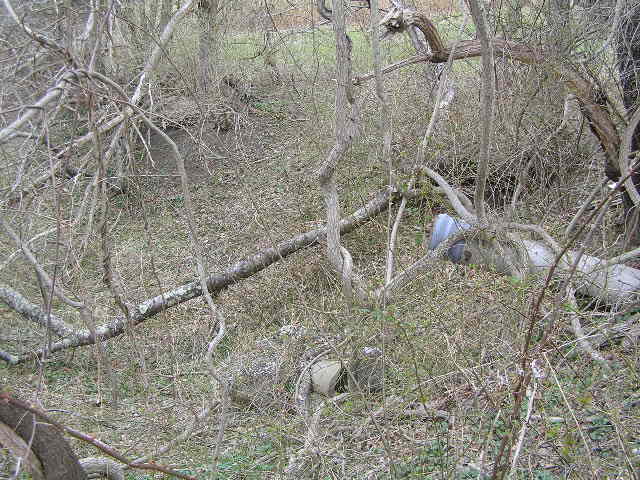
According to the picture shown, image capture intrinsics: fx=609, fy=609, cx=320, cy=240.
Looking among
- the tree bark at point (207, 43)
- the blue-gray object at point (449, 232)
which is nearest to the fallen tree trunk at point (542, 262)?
the blue-gray object at point (449, 232)

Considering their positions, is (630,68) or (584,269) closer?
(584,269)

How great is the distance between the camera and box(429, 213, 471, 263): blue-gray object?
5.64 meters

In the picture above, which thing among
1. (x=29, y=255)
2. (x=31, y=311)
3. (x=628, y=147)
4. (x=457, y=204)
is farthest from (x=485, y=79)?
(x=31, y=311)

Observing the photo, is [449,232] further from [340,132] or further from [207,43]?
[207,43]

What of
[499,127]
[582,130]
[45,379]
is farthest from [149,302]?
[582,130]

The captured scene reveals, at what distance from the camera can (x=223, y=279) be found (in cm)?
659

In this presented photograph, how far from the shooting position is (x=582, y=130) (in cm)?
631

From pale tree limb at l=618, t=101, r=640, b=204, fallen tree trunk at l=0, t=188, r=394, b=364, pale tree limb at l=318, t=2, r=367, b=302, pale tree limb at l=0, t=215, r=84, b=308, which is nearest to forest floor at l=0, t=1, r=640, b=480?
fallen tree trunk at l=0, t=188, r=394, b=364

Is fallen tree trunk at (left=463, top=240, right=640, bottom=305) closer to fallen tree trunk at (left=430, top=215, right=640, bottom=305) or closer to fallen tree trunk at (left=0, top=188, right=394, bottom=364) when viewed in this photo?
fallen tree trunk at (left=430, top=215, right=640, bottom=305)

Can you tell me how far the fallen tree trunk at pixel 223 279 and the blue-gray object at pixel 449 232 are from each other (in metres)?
0.85

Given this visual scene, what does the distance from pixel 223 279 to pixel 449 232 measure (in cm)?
247

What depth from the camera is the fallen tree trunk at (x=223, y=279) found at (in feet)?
19.4

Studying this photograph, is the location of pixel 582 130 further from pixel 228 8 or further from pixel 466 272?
pixel 228 8

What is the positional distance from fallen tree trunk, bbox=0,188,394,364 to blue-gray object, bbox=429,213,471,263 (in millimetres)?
853
